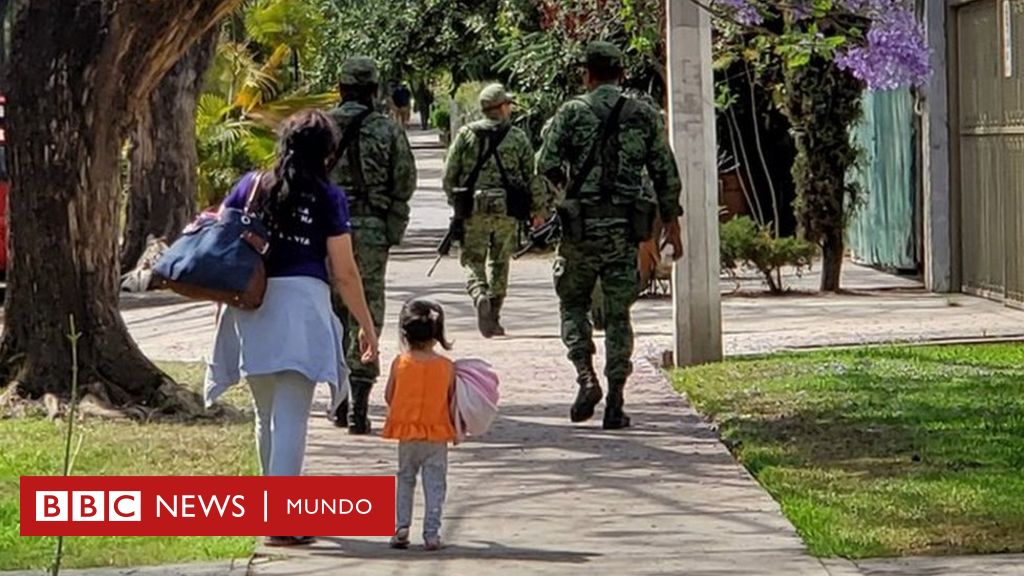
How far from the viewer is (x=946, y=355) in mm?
13664

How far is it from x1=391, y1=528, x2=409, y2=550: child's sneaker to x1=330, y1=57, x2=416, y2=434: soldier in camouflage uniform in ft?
9.65

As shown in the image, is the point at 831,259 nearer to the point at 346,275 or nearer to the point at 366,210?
the point at 366,210

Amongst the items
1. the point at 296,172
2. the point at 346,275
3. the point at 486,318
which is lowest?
the point at 486,318

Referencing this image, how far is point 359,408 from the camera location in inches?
428

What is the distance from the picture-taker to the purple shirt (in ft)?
25.7

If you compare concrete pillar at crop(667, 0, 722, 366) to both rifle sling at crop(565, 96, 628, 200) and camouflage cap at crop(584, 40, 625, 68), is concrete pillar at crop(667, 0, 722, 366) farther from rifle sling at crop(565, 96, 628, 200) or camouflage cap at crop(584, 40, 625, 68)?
rifle sling at crop(565, 96, 628, 200)

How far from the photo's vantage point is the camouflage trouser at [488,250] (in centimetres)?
1540

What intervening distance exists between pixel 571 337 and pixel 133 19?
2971 millimetres

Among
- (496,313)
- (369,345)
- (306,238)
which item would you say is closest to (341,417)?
(369,345)

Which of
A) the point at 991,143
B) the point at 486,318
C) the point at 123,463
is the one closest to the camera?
the point at 123,463

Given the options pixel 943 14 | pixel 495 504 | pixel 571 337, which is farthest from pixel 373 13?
pixel 495 504

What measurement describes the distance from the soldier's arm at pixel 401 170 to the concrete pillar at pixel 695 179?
2.89 meters

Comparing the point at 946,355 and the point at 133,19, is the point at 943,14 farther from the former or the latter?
the point at 133,19

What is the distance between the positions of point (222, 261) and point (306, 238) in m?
0.34
